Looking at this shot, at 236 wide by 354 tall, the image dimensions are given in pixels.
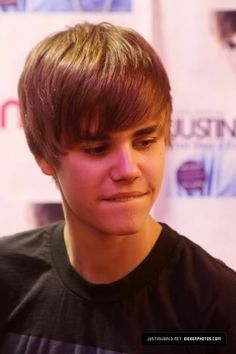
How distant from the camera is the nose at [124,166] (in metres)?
0.87

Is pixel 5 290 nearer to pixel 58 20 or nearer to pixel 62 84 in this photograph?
pixel 62 84

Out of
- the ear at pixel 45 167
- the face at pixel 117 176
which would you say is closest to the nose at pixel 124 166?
the face at pixel 117 176

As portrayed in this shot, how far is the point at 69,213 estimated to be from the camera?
101 centimetres

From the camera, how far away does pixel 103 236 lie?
0.98 meters

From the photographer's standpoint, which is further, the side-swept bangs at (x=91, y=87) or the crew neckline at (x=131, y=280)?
the crew neckline at (x=131, y=280)

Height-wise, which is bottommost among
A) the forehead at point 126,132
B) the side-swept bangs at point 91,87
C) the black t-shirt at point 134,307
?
the black t-shirt at point 134,307

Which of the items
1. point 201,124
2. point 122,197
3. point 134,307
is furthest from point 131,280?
point 201,124

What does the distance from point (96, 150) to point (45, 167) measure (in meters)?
0.12

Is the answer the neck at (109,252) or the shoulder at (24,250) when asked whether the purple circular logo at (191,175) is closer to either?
the neck at (109,252)

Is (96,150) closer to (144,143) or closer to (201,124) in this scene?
(144,143)

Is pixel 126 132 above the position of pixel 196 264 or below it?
above

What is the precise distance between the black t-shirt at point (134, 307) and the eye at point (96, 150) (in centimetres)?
21

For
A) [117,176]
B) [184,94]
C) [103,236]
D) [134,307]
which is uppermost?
[184,94]

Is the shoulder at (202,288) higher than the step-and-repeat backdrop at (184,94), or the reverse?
the step-and-repeat backdrop at (184,94)
